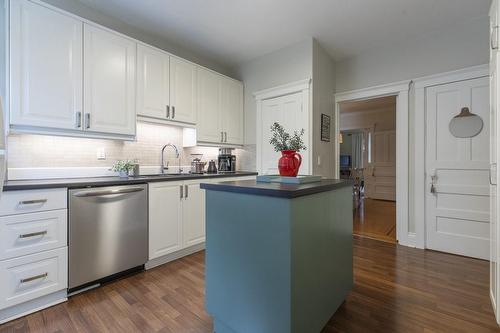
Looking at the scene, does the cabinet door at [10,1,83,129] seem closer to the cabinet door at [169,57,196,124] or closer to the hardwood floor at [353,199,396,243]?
the cabinet door at [169,57,196,124]

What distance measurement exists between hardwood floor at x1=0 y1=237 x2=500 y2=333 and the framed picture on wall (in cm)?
179

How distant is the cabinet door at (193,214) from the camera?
9.19 ft

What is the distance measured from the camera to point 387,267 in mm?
2514

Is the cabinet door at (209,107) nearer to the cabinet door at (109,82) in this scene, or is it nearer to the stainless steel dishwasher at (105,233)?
the cabinet door at (109,82)

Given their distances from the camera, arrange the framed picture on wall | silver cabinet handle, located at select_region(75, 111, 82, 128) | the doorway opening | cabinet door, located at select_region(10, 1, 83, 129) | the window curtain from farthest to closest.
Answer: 1. the window curtain
2. the doorway opening
3. the framed picture on wall
4. silver cabinet handle, located at select_region(75, 111, 82, 128)
5. cabinet door, located at select_region(10, 1, 83, 129)

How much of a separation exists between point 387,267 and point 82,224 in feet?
9.74

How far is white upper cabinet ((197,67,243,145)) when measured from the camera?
3.37 metres

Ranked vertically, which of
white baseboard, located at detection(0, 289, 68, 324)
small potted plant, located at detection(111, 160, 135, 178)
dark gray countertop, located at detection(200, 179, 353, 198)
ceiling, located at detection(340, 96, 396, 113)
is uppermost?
ceiling, located at detection(340, 96, 396, 113)

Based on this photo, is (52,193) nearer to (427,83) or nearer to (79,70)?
(79,70)

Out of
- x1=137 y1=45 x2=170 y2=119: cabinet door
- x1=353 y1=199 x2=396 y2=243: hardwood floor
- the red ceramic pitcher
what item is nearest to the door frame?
A: x1=353 y1=199 x2=396 y2=243: hardwood floor

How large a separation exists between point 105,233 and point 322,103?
3.11m

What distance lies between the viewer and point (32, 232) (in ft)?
5.74

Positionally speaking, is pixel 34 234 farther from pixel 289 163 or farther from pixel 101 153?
pixel 289 163

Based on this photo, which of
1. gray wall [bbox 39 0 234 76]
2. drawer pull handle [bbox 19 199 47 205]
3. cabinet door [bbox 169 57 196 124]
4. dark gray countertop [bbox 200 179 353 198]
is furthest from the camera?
cabinet door [bbox 169 57 196 124]
